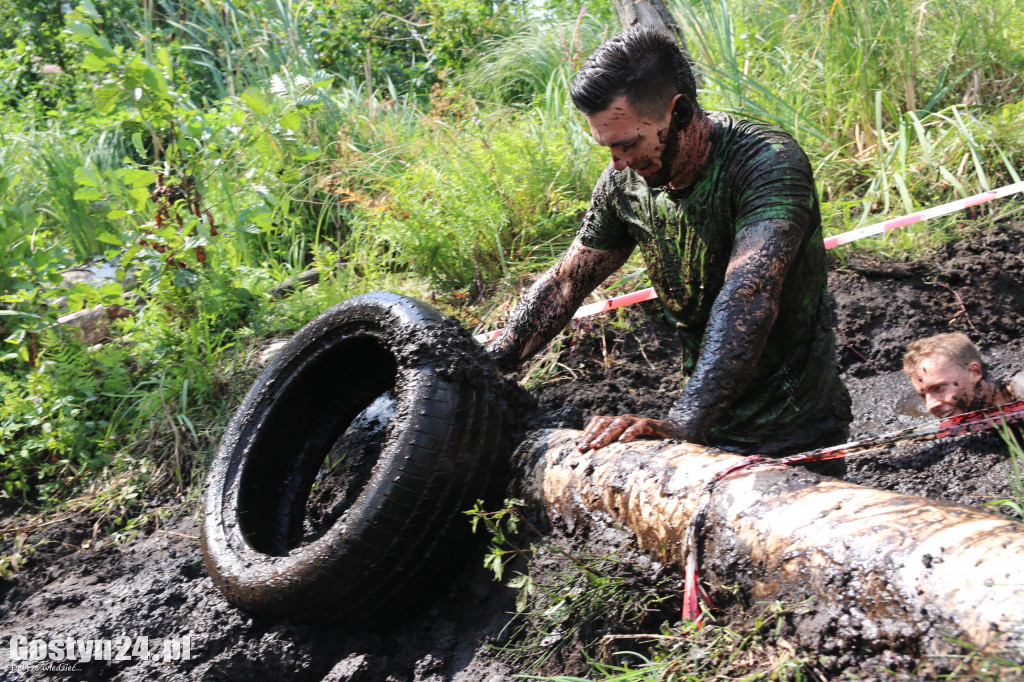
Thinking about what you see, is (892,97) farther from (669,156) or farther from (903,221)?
(669,156)

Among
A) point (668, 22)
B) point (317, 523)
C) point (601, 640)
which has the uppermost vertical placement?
point (668, 22)

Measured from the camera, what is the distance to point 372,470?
3.17 m

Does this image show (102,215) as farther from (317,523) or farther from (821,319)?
(821,319)

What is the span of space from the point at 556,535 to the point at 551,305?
1087 millimetres

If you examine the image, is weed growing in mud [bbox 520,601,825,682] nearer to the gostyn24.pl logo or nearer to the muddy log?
the muddy log

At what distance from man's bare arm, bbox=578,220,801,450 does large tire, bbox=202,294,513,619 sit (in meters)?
0.63

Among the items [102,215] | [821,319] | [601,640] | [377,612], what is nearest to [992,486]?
[821,319]

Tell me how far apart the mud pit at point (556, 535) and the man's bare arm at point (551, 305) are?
36cm

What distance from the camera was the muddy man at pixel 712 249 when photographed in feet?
8.39

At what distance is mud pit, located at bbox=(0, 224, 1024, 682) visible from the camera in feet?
8.77

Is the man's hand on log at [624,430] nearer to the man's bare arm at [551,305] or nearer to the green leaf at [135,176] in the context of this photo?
the man's bare arm at [551,305]

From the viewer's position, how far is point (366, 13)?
34.9ft

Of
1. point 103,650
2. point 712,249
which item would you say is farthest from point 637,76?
point 103,650

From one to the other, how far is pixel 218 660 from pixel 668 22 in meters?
5.19
